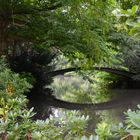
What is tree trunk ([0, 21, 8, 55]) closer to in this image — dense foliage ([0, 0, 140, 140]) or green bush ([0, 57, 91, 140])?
dense foliage ([0, 0, 140, 140])

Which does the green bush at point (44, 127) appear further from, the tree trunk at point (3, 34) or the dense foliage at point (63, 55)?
the tree trunk at point (3, 34)

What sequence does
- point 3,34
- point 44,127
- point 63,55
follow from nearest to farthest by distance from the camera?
point 44,127
point 3,34
point 63,55

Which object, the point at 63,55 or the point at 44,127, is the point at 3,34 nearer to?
the point at 63,55

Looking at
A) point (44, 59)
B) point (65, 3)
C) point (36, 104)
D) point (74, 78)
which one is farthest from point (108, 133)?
point (74, 78)

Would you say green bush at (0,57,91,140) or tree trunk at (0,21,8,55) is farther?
tree trunk at (0,21,8,55)

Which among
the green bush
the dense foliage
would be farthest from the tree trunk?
the green bush

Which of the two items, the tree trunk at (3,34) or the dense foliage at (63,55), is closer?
the dense foliage at (63,55)

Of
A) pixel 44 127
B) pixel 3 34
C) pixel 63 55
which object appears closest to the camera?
pixel 44 127

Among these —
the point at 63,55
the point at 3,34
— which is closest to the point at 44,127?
the point at 3,34

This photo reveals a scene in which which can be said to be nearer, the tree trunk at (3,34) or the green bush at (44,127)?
the green bush at (44,127)

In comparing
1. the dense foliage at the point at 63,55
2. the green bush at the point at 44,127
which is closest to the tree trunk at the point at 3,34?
the dense foliage at the point at 63,55

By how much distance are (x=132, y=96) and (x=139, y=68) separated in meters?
1.31

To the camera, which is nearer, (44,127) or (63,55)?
(44,127)

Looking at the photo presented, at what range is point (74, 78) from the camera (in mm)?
19016
